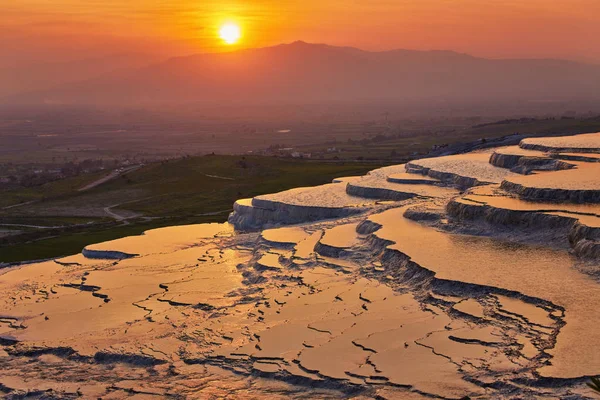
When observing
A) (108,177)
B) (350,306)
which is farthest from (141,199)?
(350,306)

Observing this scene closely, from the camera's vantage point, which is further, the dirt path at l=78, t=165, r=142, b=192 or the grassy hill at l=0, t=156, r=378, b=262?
the dirt path at l=78, t=165, r=142, b=192

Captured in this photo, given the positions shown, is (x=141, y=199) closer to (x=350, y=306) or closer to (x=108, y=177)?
(x=108, y=177)

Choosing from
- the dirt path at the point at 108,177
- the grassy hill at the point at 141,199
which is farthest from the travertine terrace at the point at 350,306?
the dirt path at the point at 108,177

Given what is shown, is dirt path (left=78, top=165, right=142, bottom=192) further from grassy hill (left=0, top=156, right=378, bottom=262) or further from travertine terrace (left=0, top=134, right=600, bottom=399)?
travertine terrace (left=0, top=134, right=600, bottom=399)

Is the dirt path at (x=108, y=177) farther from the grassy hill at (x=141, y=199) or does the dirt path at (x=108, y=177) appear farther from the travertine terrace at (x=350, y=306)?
the travertine terrace at (x=350, y=306)

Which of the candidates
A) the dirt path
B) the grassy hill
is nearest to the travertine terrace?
the grassy hill

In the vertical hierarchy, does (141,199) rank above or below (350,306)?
below

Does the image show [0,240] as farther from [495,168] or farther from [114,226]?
[495,168]

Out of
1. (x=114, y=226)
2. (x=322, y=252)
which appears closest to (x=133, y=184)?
(x=114, y=226)
